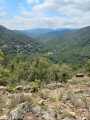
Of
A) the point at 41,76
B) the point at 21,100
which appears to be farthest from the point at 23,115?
the point at 41,76

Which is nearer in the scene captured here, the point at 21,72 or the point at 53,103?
the point at 53,103

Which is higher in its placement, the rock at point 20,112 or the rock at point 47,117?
the rock at point 20,112

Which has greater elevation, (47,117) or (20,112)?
(20,112)

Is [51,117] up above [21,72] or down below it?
above

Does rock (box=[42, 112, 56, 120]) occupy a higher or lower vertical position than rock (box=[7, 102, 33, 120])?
lower

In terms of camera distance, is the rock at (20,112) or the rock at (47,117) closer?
the rock at (20,112)

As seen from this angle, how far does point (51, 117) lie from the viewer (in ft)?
14.3

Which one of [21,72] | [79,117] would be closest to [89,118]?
[79,117]

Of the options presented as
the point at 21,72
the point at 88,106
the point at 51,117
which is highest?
the point at 51,117

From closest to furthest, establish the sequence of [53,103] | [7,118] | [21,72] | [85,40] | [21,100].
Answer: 1. [7,118]
2. [21,100]
3. [53,103]
4. [21,72]
5. [85,40]

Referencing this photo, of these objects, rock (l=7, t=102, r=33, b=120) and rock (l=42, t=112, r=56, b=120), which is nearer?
rock (l=7, t=102, r=33, b=120)

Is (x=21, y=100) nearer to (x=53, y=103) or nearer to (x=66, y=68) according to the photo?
(x=53, y=103)

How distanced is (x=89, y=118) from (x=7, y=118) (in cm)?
377

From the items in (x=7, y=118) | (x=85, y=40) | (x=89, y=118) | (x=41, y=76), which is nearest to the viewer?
(x=7, y=118)
